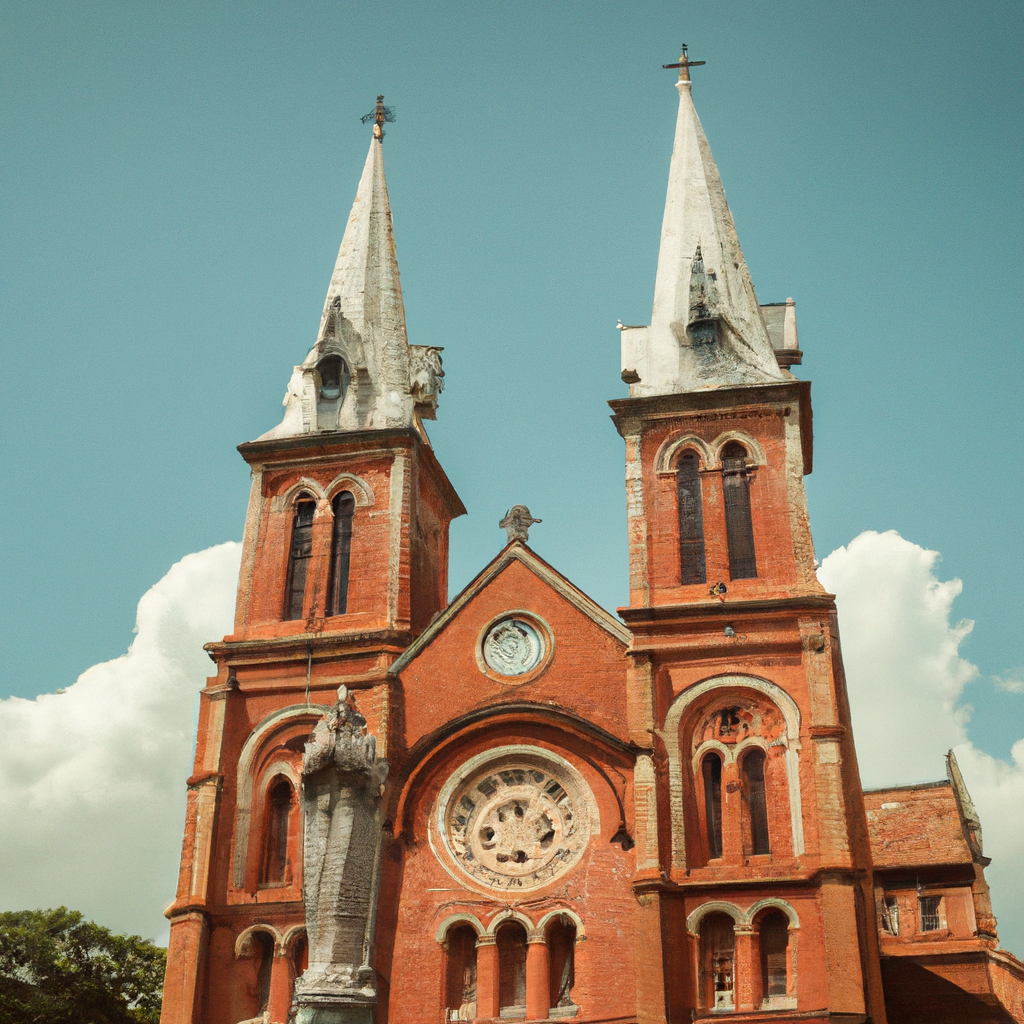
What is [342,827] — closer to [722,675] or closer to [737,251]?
[722,675]

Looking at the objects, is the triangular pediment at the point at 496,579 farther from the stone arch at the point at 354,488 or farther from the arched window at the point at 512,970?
the arched window at the point at 512,970

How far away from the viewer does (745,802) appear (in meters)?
21.6

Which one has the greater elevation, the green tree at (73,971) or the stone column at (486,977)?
the green tree at (73,971)

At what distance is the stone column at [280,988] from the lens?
21625 millimetres

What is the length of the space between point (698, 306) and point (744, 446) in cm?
331

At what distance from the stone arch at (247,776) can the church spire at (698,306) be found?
27.6ft

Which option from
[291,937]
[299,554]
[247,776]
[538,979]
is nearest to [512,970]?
[538,979]

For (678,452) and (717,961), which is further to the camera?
(678,452)

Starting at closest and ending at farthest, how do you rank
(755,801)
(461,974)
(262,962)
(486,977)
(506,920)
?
(486,977) → (506,920) → (461,974) → (755,801) → (262,962)

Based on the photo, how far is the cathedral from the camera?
66.2 ft

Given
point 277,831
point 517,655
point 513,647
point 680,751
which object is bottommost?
point 277,831

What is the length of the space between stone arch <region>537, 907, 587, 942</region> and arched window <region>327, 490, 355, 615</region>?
696 centimetres

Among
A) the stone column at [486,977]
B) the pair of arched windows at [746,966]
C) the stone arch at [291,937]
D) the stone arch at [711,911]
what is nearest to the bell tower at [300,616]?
the stone arch at [291,937]

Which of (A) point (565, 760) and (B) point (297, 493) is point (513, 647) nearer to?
(A) point (565, 760)
